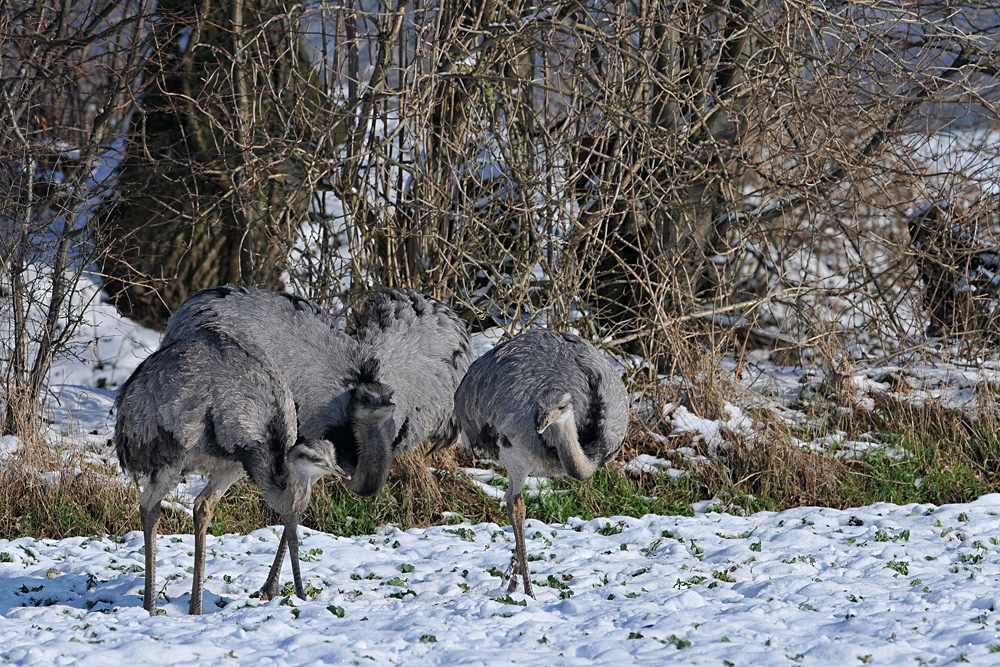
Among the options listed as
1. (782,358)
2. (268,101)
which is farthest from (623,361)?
(268,101)

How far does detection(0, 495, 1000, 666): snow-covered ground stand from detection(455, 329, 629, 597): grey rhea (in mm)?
596

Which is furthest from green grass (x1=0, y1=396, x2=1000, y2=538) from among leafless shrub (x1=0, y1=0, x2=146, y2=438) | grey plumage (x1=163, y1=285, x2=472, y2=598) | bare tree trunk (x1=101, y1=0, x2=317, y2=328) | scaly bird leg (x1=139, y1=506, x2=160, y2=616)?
bare tree trunk (x1=101, y1=0, x2=317, y2=328)

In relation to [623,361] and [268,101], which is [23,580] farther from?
[623,361]

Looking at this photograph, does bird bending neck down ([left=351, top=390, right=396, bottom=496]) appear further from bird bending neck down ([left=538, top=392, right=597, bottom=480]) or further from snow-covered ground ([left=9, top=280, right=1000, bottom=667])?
bird bending neck down ([left=538, top=392, right=597, bottom=480])

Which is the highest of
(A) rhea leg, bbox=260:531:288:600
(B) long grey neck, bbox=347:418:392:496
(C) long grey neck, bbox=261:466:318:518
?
(B) long grey neck, bbox=347:418:392:496

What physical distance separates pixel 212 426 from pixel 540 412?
4.86 feet

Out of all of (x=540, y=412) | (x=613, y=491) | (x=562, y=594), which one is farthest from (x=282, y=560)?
(x=613, y=491)

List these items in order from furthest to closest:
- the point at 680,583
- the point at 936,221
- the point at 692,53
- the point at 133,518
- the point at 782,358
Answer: the point at 782,358 → the point at 936,221 → the point at 692,53 → the point at 133,518 → the point at 680,583

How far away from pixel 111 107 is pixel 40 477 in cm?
256

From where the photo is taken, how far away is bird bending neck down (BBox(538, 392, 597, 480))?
206 inches

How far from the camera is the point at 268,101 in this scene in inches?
318

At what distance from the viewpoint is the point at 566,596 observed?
5512 mm

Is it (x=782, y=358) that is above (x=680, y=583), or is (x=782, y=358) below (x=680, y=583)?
above

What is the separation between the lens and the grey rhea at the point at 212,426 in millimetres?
4914
